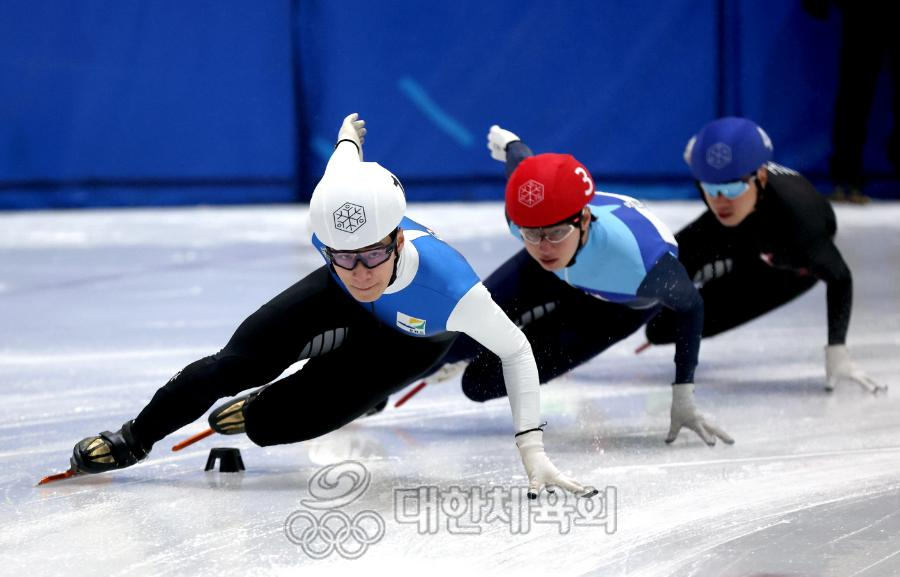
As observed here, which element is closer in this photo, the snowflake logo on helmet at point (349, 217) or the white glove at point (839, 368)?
the snowflake logo on helmet at point (349, 217)

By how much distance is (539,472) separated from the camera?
2.90m

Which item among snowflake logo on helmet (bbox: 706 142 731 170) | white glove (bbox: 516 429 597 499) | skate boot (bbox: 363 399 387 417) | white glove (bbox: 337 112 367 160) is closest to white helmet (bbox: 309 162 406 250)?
white glove (bbox: 337 112 367 160)

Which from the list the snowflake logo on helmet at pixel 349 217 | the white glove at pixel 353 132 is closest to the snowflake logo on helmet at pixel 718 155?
the white glove at pixel 353 132

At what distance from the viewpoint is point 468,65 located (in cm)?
959

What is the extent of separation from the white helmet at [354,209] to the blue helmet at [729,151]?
1632 millimetres

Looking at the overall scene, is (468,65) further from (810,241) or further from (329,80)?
(810,241)

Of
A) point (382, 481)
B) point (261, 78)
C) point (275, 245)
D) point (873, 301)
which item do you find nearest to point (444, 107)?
point (261, 78)

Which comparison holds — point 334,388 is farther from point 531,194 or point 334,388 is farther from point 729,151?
point 729,151

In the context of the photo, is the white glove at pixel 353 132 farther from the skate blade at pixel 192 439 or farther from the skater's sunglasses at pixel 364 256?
the skate blade at pixel 192 439

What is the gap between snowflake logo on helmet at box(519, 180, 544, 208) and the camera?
3.28m

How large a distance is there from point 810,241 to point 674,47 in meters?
5.64

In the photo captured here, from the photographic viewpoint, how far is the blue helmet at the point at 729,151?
412 centimetres

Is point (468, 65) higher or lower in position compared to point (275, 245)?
higher

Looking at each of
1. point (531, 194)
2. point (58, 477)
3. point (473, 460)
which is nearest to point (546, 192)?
point (531, 194)
